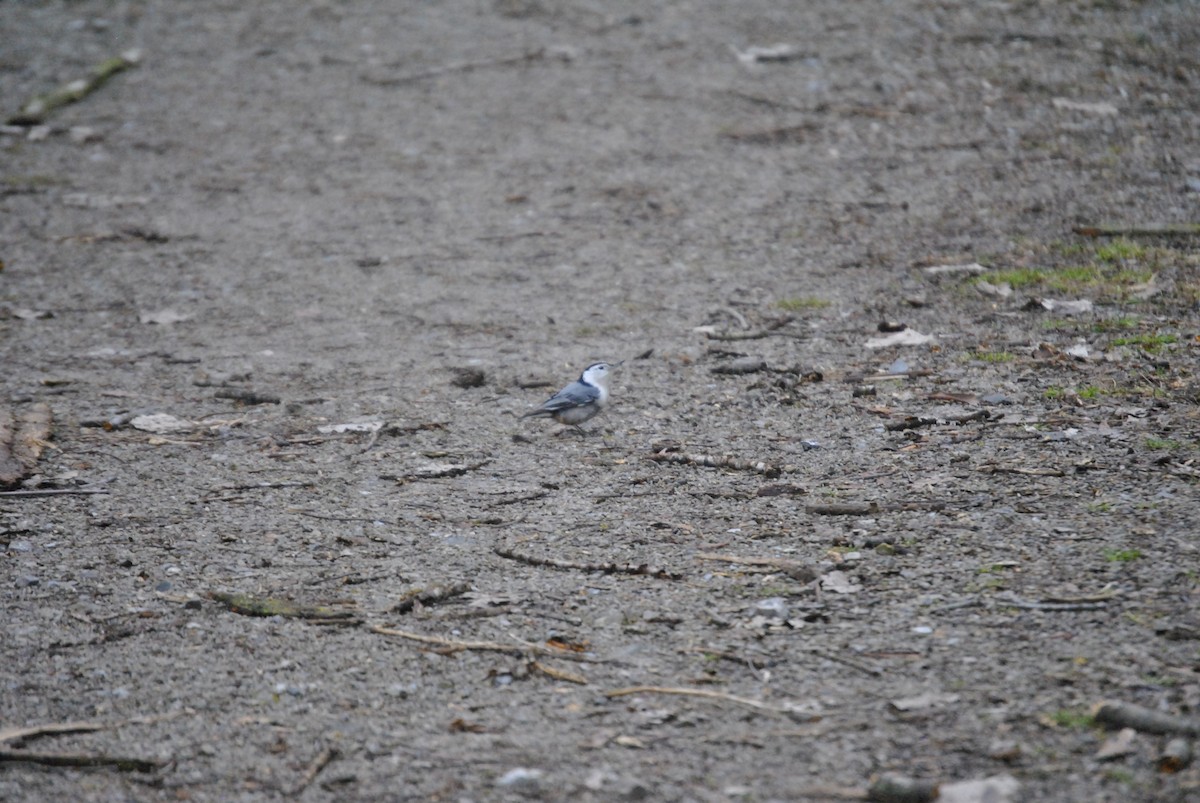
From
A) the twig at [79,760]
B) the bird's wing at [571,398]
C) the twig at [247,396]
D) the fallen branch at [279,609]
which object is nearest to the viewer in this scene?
the twig at [79,760]

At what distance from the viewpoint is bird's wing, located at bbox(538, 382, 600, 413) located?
4.59m

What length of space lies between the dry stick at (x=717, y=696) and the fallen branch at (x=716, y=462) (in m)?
1.36

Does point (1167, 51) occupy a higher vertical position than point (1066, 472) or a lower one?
higher

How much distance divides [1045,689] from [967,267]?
3673mm

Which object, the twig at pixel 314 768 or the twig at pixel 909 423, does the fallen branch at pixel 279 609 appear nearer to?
the twig at pixel 314 768

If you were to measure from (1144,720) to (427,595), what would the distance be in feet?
6.35

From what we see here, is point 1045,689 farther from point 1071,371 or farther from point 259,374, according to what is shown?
point 259,374

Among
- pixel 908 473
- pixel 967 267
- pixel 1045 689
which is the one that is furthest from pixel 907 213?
pixel 1045 689

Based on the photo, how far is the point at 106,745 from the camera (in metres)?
2.71

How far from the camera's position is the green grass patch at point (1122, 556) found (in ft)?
10.1

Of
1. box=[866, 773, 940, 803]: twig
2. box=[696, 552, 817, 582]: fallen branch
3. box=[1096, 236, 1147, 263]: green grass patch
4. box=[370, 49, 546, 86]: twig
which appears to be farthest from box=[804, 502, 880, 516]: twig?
box=[370, 49, 546, 86]: twig

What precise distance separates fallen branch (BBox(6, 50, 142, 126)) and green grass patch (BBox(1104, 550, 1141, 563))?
8977 millimetres

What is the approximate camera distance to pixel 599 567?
136 inches

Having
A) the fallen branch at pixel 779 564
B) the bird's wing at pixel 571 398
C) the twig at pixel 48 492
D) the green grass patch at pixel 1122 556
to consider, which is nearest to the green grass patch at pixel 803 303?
the bird's wing at pixel 571 398
